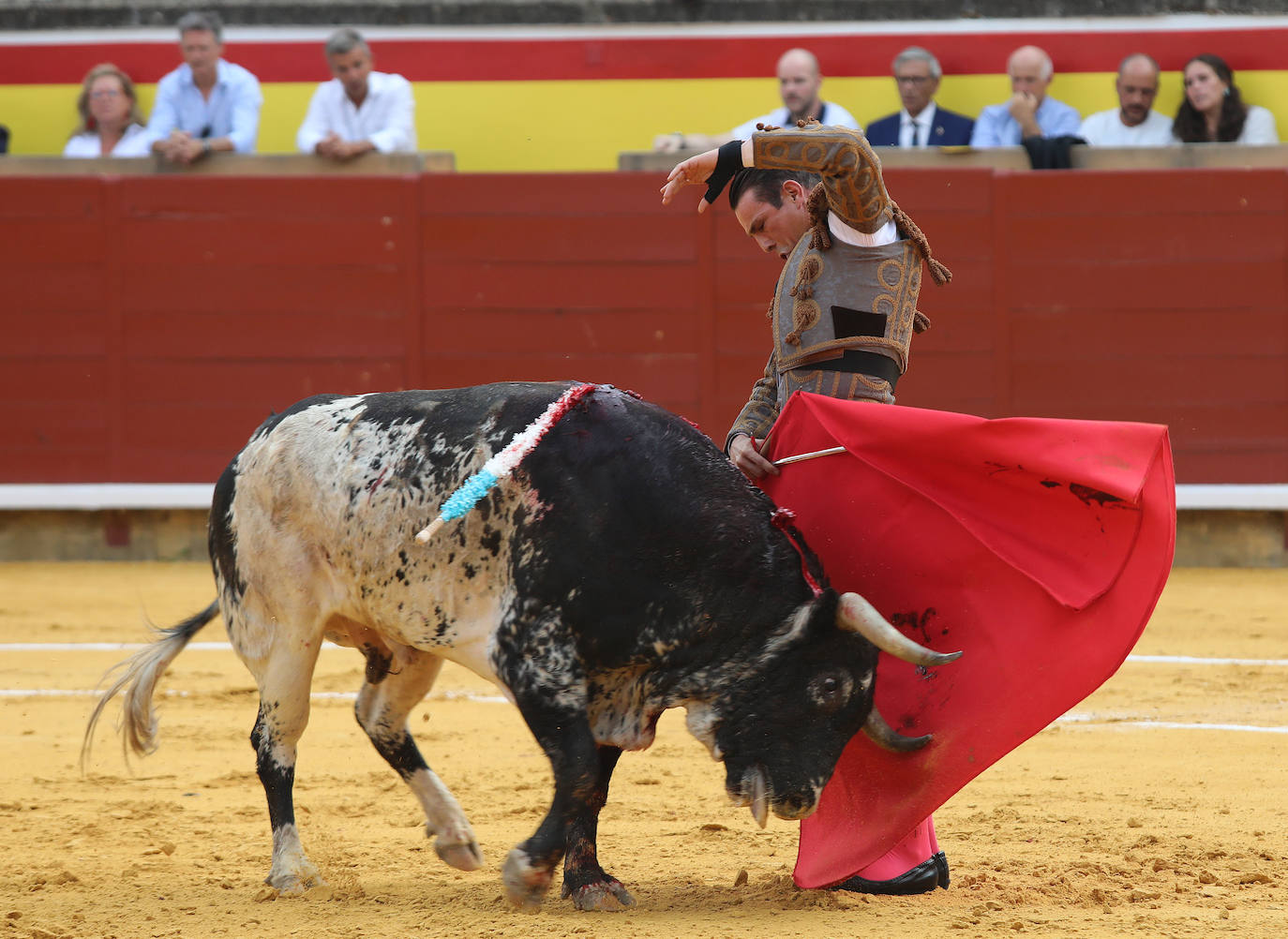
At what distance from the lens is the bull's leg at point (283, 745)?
303cm

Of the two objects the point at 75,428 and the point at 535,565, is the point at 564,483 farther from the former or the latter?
the point at 75,428

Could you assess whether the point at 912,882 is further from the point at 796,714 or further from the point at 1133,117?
the point at 1133,117

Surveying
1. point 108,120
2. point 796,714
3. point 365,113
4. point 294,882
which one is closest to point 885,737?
point 796,714

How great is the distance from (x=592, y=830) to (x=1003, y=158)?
16.5ft

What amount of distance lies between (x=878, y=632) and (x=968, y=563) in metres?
0.32

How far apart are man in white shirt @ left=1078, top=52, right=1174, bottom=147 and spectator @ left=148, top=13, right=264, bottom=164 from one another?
394 cm

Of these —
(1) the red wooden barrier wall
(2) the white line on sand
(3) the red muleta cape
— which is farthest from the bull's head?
(1) the red wooden barrier wall

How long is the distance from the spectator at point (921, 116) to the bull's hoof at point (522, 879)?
536cm

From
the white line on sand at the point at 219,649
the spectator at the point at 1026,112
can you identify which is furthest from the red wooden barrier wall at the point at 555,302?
the white line on sand at the point at 219,649

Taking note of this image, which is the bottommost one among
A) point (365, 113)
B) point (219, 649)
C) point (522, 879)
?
point (219, 649)

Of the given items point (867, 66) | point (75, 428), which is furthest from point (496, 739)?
point (867, 66)

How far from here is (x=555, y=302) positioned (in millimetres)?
7406

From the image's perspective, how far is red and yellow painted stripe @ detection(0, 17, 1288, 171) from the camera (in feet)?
25.8

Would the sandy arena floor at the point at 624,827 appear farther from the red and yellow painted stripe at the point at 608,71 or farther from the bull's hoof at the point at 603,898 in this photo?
the red and yellow painted stripe at the point at 608,71
